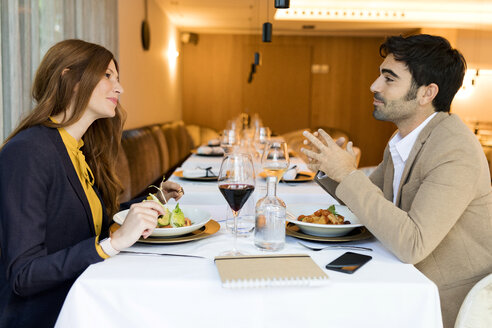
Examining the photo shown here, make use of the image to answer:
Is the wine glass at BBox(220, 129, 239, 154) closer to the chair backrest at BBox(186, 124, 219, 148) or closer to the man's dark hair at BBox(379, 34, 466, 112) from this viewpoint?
the man's dark hair at BBox(379, 34, 466, 112)

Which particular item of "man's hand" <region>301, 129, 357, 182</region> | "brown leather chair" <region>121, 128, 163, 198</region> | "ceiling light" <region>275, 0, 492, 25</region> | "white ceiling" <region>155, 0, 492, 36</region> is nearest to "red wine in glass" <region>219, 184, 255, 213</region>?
"man's hand" <region>301, 129, 357, 182</region>

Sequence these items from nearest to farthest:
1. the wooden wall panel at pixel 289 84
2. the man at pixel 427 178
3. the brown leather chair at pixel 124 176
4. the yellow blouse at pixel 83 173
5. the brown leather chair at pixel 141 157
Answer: the man at pixel 427 178
the yellow blouse at pixel 83 173
the brown leather chair at pixel 124 176
the brown leather chair at pixel 141 157
the wooden wall panel at pixel 289 84

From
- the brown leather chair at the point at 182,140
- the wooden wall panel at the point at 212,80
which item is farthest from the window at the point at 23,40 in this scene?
the wooden wall panel at the point at 212,80

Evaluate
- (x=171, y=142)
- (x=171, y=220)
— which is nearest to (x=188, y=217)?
(x=171, y=220)

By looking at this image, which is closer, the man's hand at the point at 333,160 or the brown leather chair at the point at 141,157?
the man's hand at the point at 333,160

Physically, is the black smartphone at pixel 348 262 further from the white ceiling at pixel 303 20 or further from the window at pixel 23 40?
the white ceiling at pixel 303 20

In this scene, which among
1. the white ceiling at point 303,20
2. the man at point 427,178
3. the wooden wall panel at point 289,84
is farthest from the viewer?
the wooden wall panel at point 289,84

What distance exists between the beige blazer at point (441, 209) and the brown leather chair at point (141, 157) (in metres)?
2.93

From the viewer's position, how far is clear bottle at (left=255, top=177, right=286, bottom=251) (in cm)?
123

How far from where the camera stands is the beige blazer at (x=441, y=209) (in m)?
1.19

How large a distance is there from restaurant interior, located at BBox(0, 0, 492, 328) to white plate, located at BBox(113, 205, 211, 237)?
0.05 metres

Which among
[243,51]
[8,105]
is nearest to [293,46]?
[243,51]

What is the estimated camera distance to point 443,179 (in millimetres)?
1238

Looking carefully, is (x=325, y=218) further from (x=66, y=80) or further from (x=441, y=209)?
(x=66, y=80)
